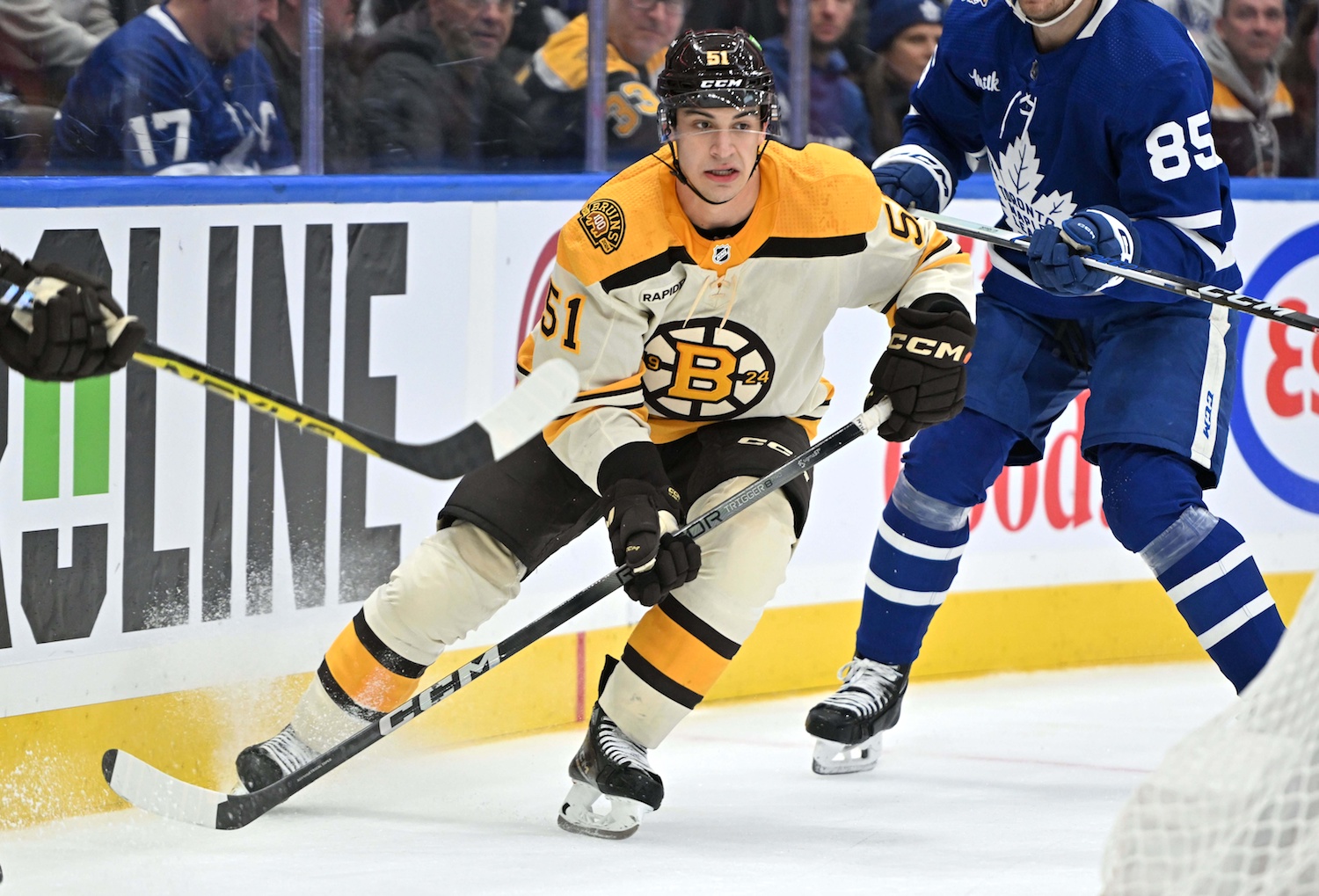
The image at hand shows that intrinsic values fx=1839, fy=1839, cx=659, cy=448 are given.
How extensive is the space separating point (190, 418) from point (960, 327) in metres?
1.21

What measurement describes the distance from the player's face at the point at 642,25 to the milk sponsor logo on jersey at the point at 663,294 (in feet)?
4.06

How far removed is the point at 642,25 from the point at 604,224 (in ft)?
4.24

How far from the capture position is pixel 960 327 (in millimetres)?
2695

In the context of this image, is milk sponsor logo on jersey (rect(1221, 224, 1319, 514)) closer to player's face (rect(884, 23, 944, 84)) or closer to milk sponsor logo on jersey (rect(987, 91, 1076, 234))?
player's face (rect(884, 23, 944, 84))

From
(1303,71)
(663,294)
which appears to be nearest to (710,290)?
(663,294)

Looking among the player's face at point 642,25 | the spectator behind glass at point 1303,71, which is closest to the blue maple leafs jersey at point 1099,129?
the player's face at point 642,25

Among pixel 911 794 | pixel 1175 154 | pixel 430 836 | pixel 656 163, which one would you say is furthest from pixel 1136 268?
pixel 430 836

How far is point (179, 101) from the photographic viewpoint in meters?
3.06

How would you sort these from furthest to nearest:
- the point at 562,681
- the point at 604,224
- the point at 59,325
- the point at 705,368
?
the point at 562,681, the point at 705,368, the point at 604,224, the point at 59,325

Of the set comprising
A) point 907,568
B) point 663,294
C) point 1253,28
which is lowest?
point 907,568

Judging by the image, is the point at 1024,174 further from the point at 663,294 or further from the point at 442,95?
the point at 442,95

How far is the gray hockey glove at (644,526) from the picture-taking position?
2.43 meters

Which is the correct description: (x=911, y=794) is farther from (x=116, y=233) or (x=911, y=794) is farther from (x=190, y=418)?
(x=116, y=233)

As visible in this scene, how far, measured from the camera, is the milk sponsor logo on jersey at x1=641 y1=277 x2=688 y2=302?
2564 millimetres
